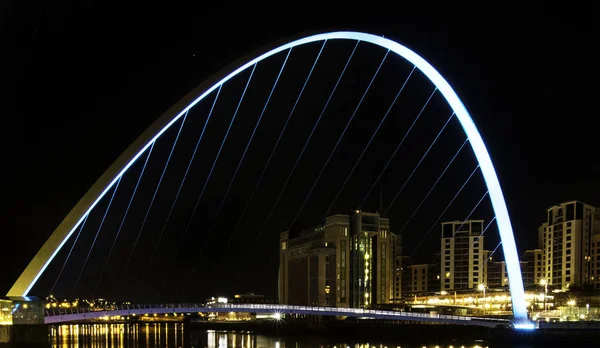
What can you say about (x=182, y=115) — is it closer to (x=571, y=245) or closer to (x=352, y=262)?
(x=352, y=262)

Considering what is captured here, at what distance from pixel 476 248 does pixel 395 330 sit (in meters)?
45.3

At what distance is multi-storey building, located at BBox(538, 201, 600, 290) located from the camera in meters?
74.4

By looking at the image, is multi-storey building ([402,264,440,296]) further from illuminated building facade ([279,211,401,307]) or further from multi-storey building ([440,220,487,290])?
illuminated building facade ([279,211,401,307])

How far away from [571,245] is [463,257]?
21196mm

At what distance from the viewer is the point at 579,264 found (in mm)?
75250

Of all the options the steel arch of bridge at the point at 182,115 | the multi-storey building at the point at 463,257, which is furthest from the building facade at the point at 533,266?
the steel arch of bridge at the point at 182,115

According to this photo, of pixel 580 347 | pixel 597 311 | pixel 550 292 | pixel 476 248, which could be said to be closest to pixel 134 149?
pixel 580 347

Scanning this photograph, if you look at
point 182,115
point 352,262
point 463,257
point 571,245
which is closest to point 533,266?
point 463,257

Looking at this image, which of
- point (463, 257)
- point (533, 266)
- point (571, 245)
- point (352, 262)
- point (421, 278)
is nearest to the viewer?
point (571, 245)

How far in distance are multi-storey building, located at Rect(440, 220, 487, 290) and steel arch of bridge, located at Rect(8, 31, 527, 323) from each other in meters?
64.5

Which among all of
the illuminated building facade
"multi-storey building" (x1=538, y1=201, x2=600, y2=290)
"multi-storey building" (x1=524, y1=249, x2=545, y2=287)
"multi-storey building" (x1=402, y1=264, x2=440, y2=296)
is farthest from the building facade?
the illuminated building facade

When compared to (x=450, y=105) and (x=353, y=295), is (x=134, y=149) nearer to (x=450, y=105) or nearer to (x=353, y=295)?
(x=450, y=105)

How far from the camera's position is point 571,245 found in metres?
76.8

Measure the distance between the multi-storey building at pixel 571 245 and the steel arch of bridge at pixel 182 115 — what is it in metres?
48.2
